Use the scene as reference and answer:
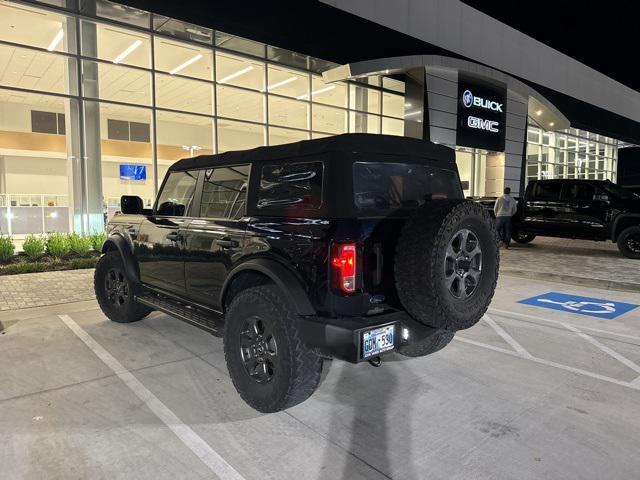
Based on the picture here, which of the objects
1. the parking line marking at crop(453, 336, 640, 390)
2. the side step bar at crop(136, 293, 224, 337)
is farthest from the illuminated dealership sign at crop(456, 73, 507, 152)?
the side step bar at crop(136, 293, 224, 337)

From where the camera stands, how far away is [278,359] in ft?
10.0

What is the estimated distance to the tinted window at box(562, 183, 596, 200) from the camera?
11.8 metres

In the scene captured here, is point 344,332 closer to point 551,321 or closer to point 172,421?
point 172,421

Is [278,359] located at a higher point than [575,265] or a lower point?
higher

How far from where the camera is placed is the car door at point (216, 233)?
364cm

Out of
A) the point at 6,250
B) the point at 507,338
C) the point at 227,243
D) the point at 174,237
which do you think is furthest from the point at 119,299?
the point at 6,250

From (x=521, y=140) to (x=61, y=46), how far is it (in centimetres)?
1836

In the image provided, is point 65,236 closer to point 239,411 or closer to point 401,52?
point 239,411

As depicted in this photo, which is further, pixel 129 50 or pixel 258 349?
pixel 129 50

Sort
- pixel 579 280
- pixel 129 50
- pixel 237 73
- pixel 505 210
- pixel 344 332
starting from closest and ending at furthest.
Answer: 1. pixel 344 332
2. pixel 579 280
3. pixel 505 210
4. pixel 129 50
5. pixel 237 73

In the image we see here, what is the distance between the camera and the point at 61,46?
476 inches

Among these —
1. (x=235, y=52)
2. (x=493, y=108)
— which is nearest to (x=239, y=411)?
(x=235, y=52)

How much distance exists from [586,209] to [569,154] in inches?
812

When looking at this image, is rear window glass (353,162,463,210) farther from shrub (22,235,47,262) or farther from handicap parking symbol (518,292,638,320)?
shrub (22,235,47,262)
